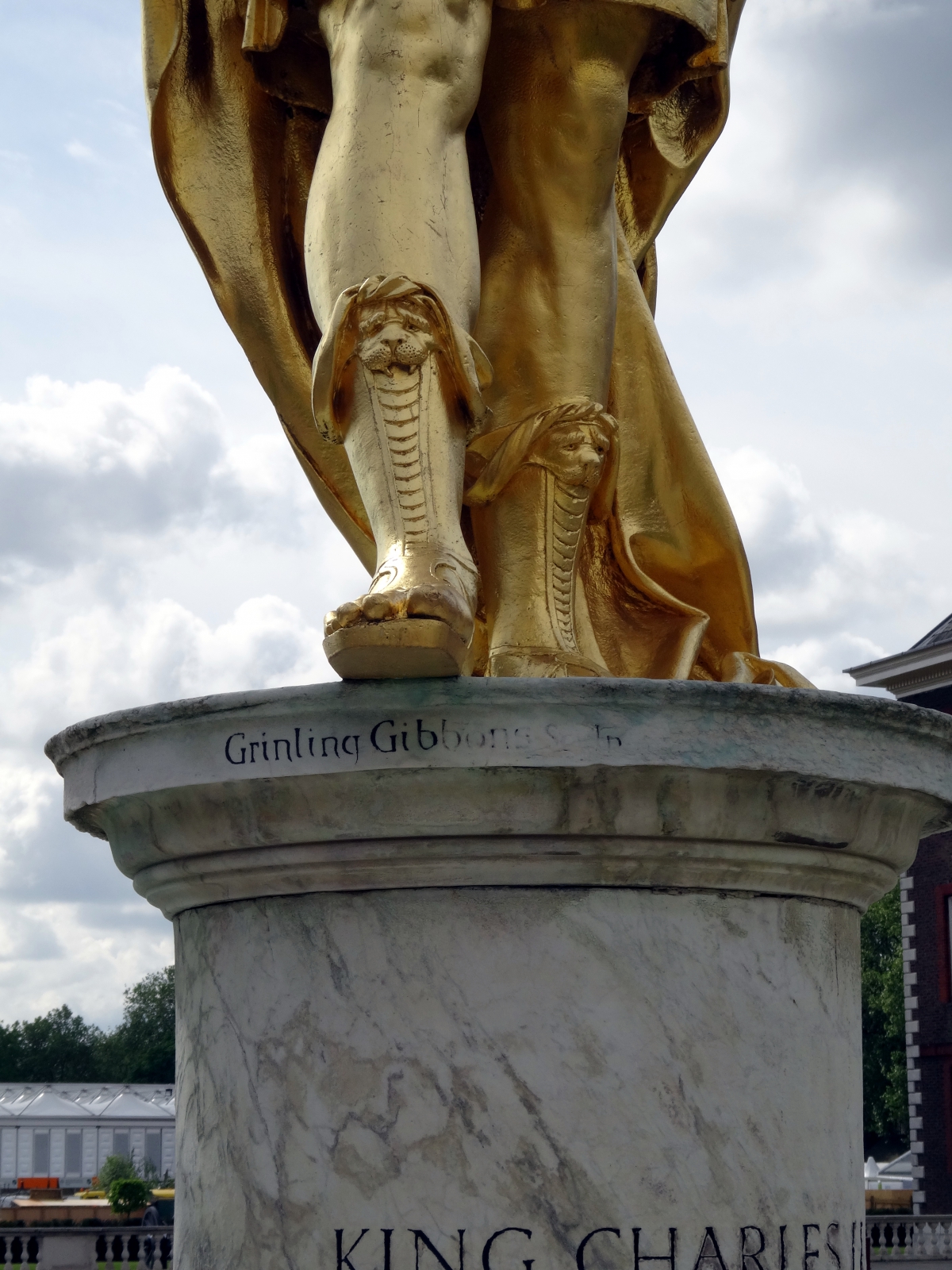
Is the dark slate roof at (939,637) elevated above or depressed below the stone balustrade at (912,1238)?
above

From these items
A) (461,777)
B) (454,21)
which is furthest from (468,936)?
(454,21)

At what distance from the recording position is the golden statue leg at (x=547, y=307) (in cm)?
326

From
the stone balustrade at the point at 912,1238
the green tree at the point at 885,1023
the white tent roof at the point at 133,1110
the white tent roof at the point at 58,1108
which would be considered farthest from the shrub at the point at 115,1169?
the stone balustrade at the point at 912,1238

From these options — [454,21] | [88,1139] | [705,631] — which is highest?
[454,21]

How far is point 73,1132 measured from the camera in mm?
47875

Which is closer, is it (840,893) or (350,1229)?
(350,1229)

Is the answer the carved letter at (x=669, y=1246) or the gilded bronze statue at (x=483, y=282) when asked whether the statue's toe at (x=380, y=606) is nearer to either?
the gilded bronze statue at (x=483, y=282)

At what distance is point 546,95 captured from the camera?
342 cm

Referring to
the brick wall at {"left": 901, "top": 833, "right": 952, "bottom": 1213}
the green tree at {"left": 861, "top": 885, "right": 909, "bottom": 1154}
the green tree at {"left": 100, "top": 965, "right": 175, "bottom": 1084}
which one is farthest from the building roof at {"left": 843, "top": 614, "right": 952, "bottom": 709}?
the green tree at {"left": 100, "top": 965, "right": 175, "bottom": 1084}

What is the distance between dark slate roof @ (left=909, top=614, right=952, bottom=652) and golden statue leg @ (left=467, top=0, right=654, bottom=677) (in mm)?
29339

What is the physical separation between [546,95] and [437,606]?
52.5 inches

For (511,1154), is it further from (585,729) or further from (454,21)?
(454,21)

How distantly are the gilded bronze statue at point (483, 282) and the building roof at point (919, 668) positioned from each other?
94.8ft

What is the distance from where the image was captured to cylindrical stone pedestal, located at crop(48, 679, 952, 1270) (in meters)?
2.48
